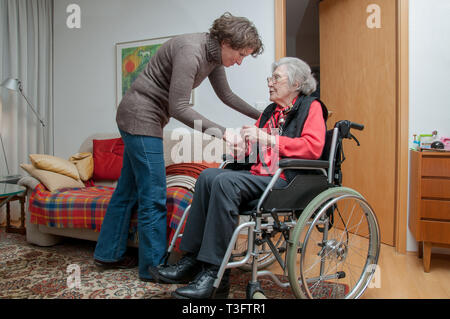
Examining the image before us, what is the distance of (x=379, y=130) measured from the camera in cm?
239

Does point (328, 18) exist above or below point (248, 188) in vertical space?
above

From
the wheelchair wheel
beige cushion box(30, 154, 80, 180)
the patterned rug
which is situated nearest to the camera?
the wheelchair wheel

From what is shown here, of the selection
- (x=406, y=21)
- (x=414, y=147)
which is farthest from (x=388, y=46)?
(x=414, y=147)

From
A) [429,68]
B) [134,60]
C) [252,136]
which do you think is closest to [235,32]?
[252,136]

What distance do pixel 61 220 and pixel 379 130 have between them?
2.28 m

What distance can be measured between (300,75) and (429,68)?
3.90ft

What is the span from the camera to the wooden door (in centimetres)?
231

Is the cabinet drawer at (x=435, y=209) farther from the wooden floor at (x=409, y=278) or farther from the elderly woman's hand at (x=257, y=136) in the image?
the elderly woman's hand at (x=257, y=136)

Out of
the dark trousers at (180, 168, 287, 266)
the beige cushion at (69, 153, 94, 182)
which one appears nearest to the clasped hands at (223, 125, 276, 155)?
the dark trousers at (180, 168, 287, 266)

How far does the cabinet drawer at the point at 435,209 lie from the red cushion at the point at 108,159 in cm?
210

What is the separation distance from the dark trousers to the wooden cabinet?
105 cm

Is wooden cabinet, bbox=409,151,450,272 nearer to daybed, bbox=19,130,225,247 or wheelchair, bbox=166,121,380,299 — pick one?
wheelchair, bbox=166,121,380,299
